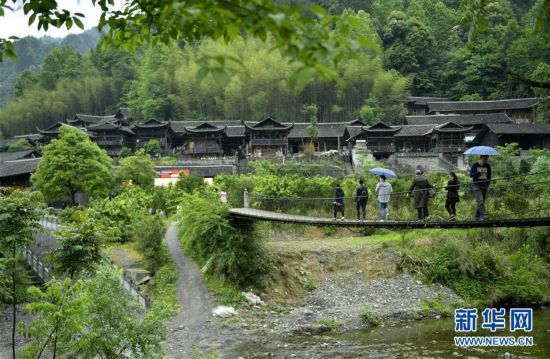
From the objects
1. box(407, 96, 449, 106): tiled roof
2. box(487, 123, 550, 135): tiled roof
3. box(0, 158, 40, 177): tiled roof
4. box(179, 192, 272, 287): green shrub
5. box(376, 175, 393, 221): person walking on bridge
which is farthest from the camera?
box(407, 96, 449, 106): tiled roof

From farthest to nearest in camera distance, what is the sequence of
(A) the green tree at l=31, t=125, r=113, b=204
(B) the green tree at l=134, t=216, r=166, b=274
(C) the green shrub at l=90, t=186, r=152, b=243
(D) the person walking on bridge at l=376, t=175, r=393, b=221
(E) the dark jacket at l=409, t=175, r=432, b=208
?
(A) the green tree at l=31, t=125, r=113, b=204
(C) the green shrub at l=90, t=186, r=152, b=243
(B) the green tree at l=134, t=216, r=166, b=274
(D) the person walking on bridge at l=376, t=175, r=393, b=221
(E) the dark jacket at l=409, t=175, r=432, b=208

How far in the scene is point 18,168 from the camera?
2833 cm

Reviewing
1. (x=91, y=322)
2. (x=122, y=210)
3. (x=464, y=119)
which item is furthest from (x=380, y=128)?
(x=91, y=322)

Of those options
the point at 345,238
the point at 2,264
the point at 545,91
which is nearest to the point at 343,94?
the point at 545,91

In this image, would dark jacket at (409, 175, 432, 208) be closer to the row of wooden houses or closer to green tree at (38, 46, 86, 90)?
the row of wooden houses

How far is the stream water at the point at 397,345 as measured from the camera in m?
9.21

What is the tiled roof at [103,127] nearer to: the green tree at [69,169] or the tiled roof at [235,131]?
the tiled roof at [235,131]

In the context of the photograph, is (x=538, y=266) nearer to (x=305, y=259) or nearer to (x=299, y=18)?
(x=305, y=259)

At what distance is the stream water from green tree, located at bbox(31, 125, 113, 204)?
14.0m

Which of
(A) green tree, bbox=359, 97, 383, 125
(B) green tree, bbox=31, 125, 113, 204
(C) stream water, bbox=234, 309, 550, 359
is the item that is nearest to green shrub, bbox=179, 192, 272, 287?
(C) stream water, bbox=234, 309, 550, 359

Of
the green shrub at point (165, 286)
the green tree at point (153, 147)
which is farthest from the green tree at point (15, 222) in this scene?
the green tree at point (153, 147)

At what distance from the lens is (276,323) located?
37.4 ft

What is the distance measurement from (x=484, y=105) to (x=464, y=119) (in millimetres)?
4216

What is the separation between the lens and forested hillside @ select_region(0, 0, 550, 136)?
141ft
